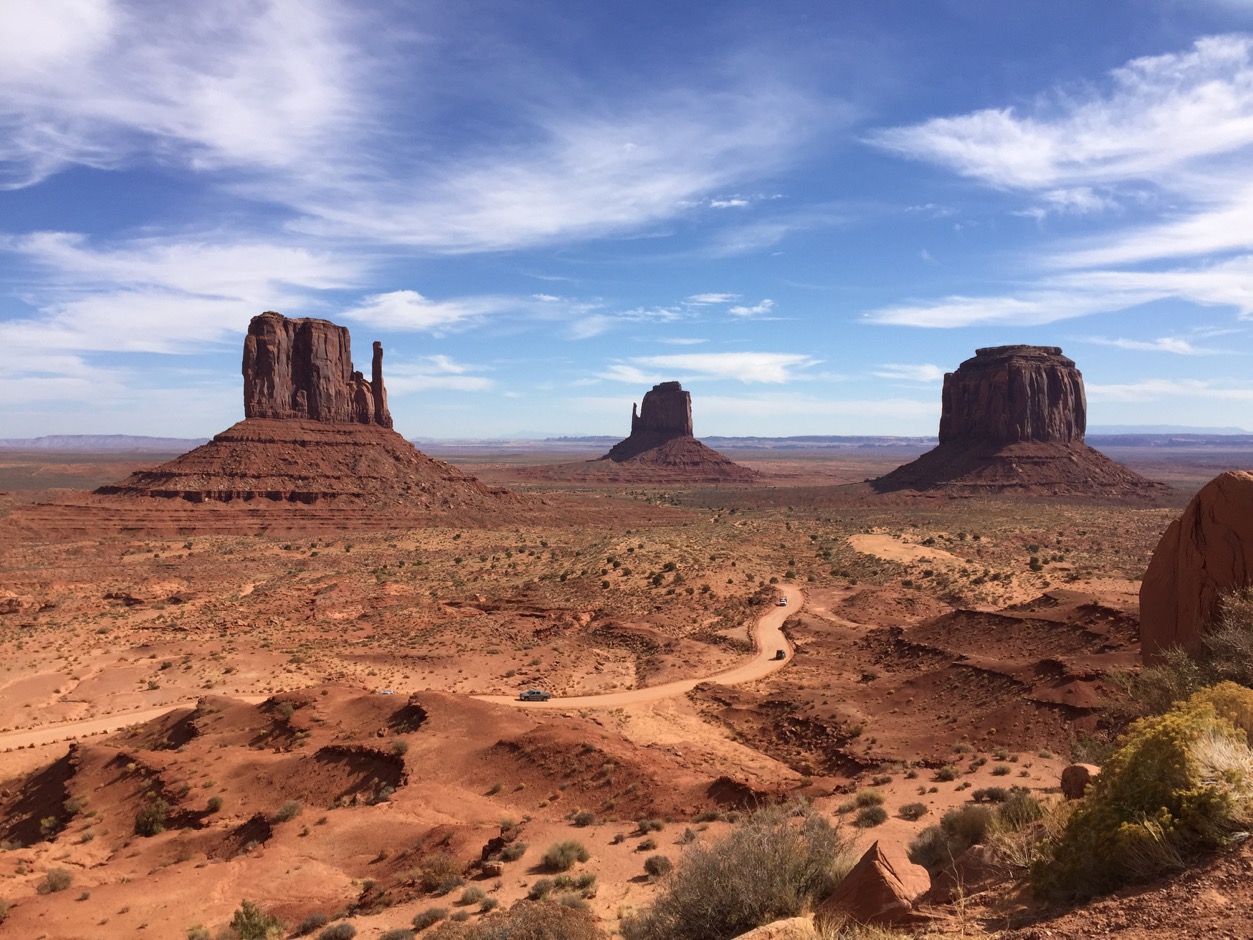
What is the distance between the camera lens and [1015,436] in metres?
114

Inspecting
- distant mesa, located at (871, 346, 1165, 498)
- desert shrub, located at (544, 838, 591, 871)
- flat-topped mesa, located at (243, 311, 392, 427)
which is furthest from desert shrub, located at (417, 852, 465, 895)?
distant mesa, located at (871, 346, 1165, 498)

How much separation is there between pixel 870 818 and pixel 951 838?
126 inches

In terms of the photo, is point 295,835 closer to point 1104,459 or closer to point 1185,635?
point 1185,635

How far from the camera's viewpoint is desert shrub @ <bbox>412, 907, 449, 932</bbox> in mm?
12099

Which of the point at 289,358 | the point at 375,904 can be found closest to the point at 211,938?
the point at 375,904

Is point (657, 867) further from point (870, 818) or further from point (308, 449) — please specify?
point (308, 449)

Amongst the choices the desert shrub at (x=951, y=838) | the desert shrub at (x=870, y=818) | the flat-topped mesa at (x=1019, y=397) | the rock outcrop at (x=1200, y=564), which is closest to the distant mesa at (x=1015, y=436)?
the flat-topped mesa at (x=1019, y=397)

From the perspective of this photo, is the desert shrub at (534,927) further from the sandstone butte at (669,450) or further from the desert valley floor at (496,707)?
the sandstone butte at (669,450)

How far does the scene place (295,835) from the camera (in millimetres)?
17109

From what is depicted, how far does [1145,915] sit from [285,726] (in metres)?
23.4

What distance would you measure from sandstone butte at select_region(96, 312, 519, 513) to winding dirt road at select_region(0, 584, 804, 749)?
176ft

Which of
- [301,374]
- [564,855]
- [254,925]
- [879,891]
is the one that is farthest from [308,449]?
[879,891]

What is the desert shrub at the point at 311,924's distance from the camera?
1284 centimetres

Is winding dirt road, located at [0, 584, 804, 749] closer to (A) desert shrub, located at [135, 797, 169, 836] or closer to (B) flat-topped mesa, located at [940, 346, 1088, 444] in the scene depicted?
(A) desert shrub, located at [135, 797, 169, 836]
